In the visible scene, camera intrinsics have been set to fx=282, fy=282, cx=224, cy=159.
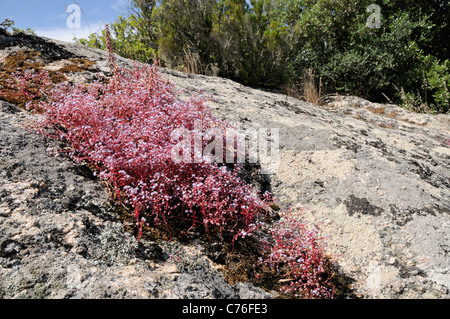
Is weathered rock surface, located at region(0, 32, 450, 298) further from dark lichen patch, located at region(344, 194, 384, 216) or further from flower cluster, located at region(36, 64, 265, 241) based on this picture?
flower cluster, located at region(36, 64, 265, 241)

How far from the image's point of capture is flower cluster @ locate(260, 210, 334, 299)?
1895 mm

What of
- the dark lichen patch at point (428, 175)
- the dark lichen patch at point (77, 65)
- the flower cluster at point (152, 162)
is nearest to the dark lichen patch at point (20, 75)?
the dark lichen patch at point (77, 65)

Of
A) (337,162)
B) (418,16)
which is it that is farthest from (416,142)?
(418,16)

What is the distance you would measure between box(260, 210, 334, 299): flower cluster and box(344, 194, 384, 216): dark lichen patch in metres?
0.59

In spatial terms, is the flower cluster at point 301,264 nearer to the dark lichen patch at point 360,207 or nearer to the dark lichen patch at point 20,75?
the dark lichen patch at point 360,207

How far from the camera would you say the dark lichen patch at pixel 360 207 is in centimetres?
252

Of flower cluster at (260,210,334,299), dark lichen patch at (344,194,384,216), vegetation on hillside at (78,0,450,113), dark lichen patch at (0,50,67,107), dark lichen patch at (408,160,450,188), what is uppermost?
vegetation on hillside at (78,0,450,113)

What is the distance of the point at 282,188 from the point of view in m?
2.89

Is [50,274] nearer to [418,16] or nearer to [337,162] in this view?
[337,162]

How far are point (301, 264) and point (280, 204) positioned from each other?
34.1 inches

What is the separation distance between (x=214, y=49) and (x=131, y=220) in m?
7.14

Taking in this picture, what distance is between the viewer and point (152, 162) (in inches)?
88.3

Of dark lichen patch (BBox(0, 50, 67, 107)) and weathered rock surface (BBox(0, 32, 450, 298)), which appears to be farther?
dark lichen patch (BBox(0, 50, 67, 107))

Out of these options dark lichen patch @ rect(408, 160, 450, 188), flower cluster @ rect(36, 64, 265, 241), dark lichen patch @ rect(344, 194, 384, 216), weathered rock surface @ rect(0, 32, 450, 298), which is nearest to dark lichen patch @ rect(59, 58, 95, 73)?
weathered rock surface @ rect(0, 32, 450, 298)
